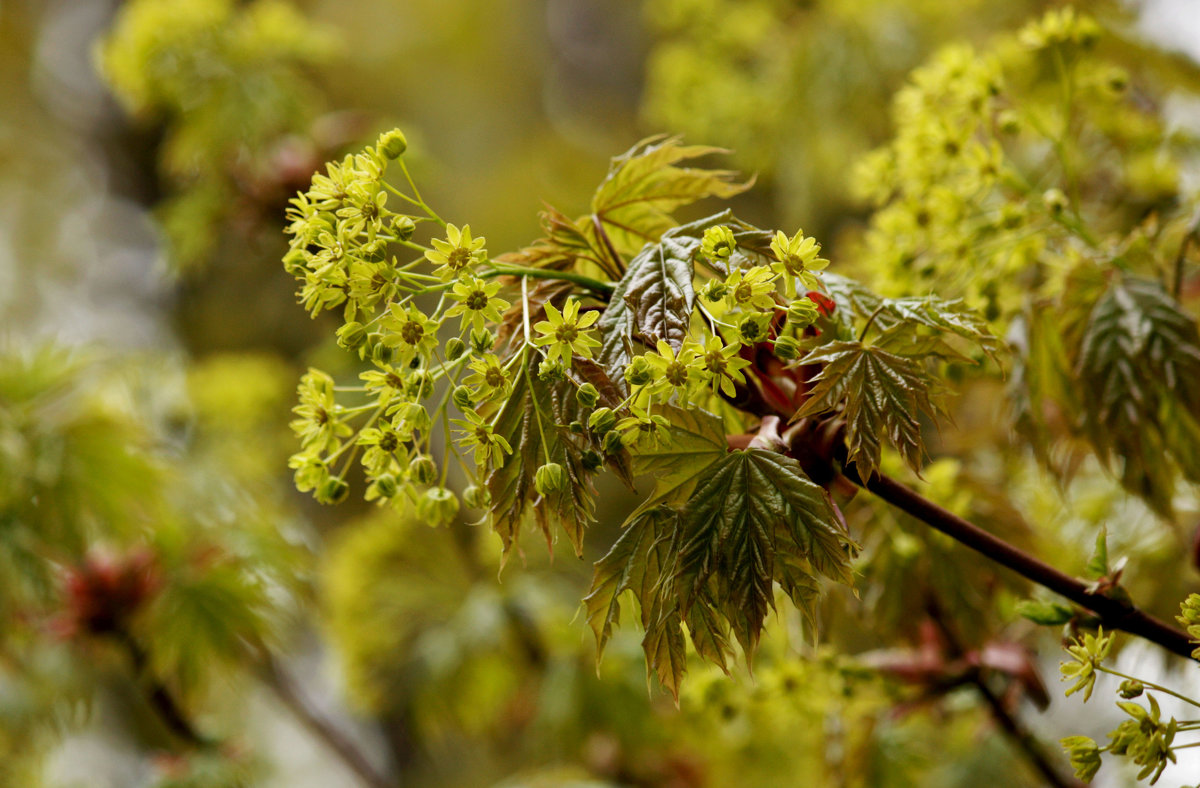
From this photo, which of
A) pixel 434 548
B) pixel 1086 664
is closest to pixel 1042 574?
pixel 1086 664

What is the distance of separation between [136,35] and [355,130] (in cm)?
39

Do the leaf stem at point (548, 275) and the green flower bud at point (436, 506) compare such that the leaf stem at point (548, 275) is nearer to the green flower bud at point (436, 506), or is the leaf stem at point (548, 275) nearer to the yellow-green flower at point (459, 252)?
the yellow-green flower at point (459, 252)

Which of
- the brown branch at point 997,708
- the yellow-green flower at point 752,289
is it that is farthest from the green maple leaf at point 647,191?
the brown branch at point 997,708

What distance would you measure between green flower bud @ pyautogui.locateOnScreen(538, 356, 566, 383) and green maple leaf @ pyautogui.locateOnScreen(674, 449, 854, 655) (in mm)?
119

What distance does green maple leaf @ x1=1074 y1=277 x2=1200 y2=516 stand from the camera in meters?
0.76

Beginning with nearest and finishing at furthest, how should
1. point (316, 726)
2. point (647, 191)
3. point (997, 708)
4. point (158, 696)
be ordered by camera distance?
point (647, 191)
point (997, 708)
point (158, 696)
point (316, 726)

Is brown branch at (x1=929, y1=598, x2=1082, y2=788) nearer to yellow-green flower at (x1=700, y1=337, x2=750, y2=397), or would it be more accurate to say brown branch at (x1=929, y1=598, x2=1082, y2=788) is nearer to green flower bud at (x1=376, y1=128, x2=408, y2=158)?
yellow-green flower at (x1=700, y1=337, x2=750, y2=397)

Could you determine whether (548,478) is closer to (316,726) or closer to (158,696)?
(158,696)

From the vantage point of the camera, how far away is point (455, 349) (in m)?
0.56

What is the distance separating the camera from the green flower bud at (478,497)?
1.88 ft

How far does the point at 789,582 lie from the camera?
55cm

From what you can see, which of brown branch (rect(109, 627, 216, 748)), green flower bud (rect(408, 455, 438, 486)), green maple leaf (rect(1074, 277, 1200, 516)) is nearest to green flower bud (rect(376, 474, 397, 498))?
green flower bud (rect(408, 455, 438, 486))

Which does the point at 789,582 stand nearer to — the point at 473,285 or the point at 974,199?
the point at 473,285

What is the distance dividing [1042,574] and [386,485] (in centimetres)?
43
